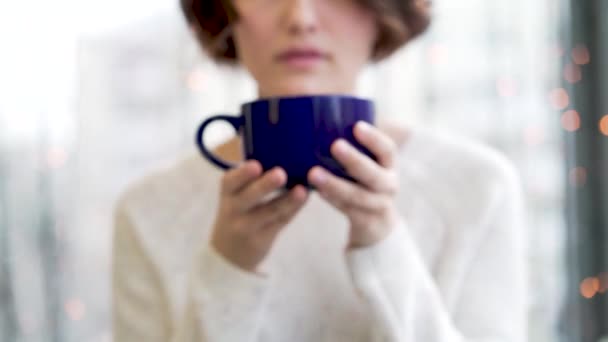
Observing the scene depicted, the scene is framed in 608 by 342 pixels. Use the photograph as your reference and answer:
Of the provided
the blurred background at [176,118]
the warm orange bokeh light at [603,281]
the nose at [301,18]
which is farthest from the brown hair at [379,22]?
the warm orange bokeh light at [603,281]

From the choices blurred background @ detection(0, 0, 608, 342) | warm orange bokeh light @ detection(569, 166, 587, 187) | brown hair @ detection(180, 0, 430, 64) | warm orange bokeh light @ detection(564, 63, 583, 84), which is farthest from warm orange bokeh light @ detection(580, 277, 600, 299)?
brown hair @ detection(180, 0, 430, 64)

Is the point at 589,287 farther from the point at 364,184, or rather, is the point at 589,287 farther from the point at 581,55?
the point at 364,184

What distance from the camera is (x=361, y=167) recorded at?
0.43 metres

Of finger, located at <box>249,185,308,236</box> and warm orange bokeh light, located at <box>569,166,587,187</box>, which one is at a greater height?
finger, located at <box>249,185,308,236</box>

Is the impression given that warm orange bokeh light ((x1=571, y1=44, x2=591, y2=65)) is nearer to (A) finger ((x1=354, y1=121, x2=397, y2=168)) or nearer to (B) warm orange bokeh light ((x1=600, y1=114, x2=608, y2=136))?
(B) warm orange bokeh light ((x1=600, y1=114, x2=608, y2=136))

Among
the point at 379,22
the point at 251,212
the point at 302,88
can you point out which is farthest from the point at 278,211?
the point at 379,22

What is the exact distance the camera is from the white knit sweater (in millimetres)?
547

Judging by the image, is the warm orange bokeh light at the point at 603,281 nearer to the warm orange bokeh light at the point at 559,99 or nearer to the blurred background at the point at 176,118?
the blurred background at the point at 176,118

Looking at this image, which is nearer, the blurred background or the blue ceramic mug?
the blue ceramic mug

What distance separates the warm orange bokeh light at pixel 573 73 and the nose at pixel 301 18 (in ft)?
3.55

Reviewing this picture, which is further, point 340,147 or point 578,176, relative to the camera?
point 578,176

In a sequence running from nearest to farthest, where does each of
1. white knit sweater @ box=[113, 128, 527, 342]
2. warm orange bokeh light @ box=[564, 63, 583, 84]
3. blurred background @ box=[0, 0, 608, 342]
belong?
white knit sweater @ box=[113, 128, 527, 342] < blurred background @ box=[0, 0, 608, 342] < warm orange bokeh light @ box=[564, 63, 583, 84]

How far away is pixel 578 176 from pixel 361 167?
1214 mm

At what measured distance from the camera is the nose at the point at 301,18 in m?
0.59
